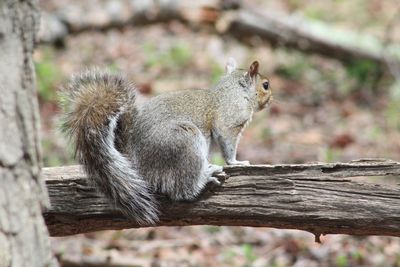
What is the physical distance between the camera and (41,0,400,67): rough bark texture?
27.5 ft

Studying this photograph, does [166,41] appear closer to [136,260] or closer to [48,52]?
[48,52]

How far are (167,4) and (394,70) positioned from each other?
262 centimetres

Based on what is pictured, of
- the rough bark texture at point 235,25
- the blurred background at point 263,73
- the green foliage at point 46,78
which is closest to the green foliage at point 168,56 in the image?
the blurred background at point 263,73

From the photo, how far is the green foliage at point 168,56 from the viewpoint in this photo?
898 cm

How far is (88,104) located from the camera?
10.4 ft

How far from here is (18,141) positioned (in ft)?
6.41

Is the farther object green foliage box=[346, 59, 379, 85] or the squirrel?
green foliage box=[346, 59, 379, 85]

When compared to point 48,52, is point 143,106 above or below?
below

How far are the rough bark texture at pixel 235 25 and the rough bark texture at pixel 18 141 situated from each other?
6.45 m

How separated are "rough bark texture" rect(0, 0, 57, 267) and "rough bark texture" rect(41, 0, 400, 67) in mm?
6448

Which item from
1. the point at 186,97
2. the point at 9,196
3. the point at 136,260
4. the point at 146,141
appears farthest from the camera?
the point at 136,260

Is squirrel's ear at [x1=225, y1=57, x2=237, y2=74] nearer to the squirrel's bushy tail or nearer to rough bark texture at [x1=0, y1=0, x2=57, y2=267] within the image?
the squirrel's bushy tail

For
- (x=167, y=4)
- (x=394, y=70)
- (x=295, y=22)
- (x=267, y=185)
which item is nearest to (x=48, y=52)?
(x=167, y=4)

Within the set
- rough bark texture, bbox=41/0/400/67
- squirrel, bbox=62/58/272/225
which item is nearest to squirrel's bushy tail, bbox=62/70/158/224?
squirrel, bbox=62/58/272/225
